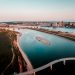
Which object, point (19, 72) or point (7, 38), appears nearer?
point (19, 72)

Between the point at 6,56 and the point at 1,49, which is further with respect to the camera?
the point at 1,49

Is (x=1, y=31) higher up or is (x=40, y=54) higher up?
(x=1, y=31)

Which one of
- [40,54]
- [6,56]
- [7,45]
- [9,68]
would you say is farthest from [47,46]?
[9,68]

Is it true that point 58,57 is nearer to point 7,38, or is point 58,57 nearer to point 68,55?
point 68,55

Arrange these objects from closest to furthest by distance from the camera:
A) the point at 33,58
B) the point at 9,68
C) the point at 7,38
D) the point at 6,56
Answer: the point at 9,68 < the point at 6,56 < the point at 33,58 < the point at 7,38

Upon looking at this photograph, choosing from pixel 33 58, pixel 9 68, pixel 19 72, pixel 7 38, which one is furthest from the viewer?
pixel 7 38

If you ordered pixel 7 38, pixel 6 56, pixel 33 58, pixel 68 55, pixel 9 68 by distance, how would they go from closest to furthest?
pixel 9 68 → pixel 6 56 → pixel 33 58 → pixel 68 55 → pixel 7 38

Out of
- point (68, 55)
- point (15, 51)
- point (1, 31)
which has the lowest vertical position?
point (68, 55)

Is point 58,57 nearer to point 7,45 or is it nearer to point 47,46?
point 47,46

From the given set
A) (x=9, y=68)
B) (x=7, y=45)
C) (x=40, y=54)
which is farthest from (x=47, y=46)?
(x=9, y=68)
